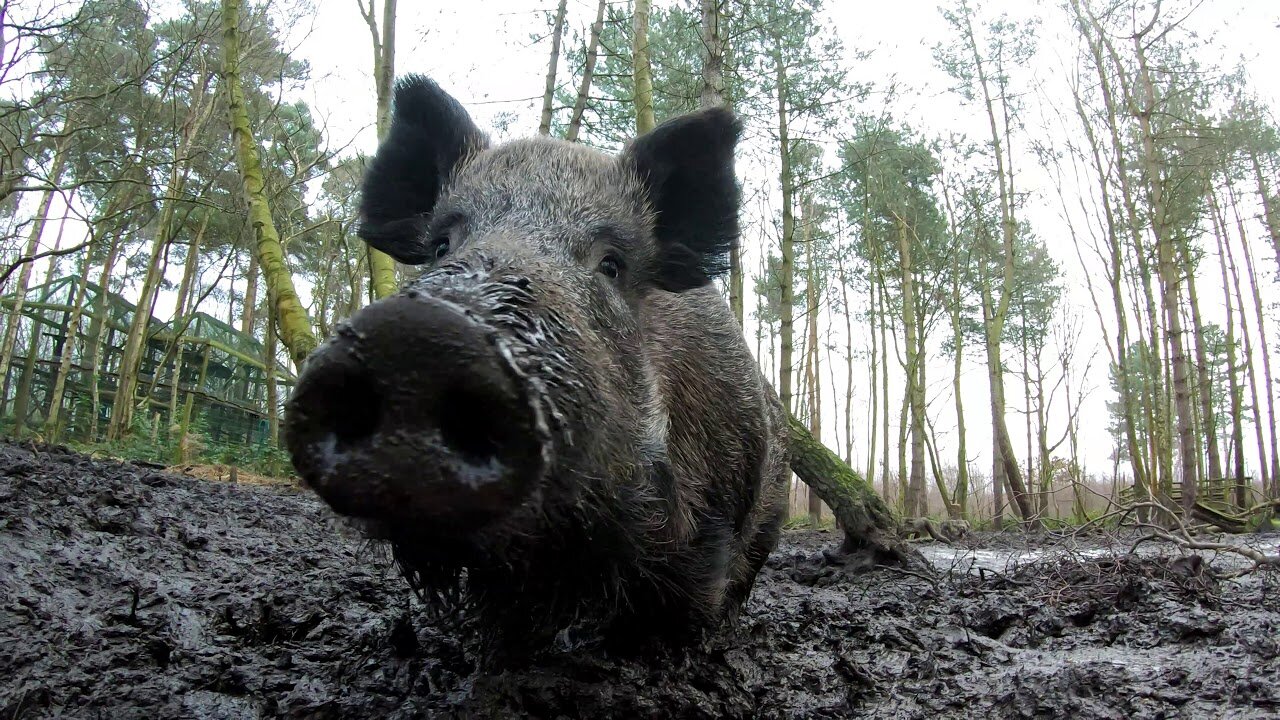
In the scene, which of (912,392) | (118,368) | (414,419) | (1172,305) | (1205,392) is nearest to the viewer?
(414,419)

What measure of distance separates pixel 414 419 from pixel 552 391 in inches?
15.7

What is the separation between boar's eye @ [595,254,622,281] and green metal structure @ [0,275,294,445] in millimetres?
13840

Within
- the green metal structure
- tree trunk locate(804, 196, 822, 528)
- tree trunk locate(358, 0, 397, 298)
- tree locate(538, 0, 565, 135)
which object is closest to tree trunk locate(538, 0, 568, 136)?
tree locate(538, 0, 565, 135)

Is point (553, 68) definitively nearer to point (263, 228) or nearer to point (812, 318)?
point (263, 228)

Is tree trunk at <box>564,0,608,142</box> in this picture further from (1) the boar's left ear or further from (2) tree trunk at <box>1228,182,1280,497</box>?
(2) tree trunk at <box>1228,182,1280,497</box>

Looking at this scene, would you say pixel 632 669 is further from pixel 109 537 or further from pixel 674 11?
pixel 674 11

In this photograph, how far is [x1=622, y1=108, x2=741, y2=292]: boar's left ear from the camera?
312 cm

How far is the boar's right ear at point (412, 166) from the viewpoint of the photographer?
3230 millimetres

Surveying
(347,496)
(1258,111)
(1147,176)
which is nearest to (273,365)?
(347,496)

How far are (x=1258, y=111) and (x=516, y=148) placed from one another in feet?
79.8

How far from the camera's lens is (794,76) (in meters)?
14.3

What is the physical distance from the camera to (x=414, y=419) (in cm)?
132

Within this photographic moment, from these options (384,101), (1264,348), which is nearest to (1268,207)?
(1264,348)

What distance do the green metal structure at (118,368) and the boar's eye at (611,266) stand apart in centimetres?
1384
